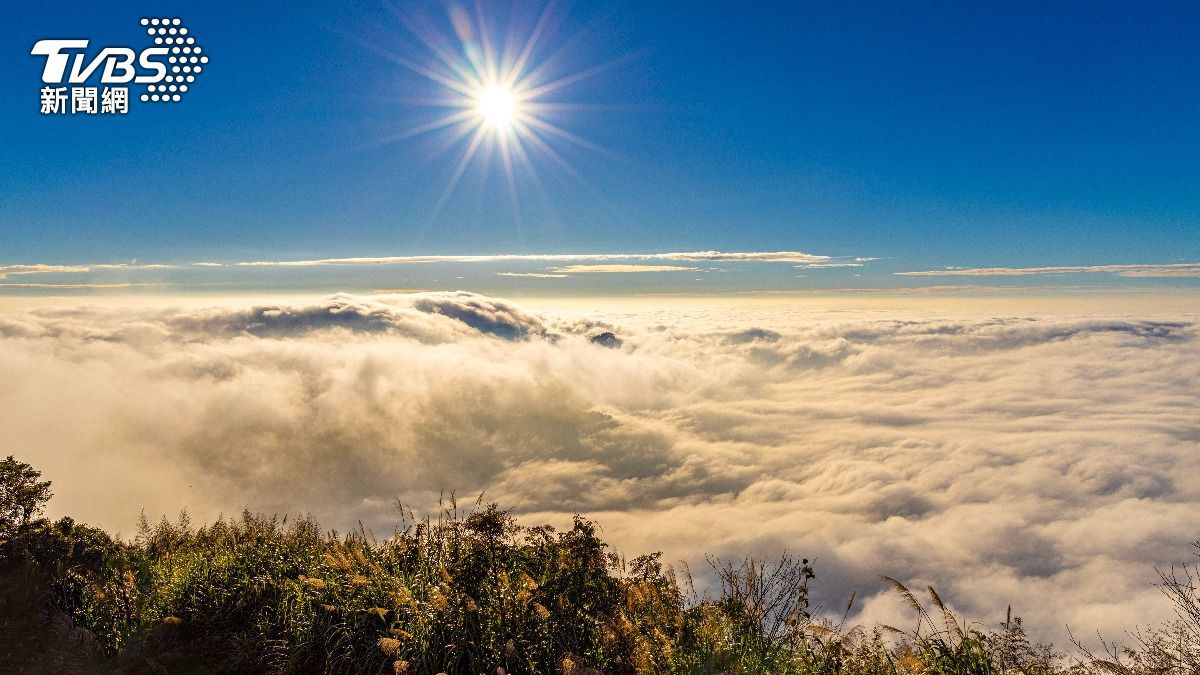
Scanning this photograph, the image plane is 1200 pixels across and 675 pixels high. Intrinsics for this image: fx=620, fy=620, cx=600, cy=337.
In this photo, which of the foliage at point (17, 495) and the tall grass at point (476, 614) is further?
the foliage at point (17, 495)

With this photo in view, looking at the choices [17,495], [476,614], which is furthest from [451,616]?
[17,495]

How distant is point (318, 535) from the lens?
11516mm

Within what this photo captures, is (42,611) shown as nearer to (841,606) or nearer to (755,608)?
(755,608)

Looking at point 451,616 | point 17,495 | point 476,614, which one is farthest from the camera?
point 17,495

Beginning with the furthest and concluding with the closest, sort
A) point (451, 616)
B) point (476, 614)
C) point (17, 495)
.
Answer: point (17, 495) → point (476, 614) → point (451, 616)

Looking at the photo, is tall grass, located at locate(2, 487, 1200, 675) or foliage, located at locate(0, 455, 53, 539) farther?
foliage, located at locate(0, 455, 53, 539)

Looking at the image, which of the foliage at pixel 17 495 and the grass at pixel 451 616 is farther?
the foliage at pixel 17 495

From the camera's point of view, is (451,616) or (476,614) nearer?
(451,616)

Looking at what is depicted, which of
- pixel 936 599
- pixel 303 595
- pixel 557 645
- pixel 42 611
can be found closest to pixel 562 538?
pixel 557 645

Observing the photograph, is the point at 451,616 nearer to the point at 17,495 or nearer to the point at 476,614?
the point at 476,614

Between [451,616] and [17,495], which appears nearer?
[451,616]

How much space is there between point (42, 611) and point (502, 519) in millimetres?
6591

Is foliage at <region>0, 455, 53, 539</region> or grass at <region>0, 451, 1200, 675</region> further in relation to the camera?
foliage at <region>0, 455, 53, 539</region>

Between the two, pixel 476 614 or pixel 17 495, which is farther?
pixel 17 495
